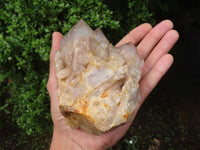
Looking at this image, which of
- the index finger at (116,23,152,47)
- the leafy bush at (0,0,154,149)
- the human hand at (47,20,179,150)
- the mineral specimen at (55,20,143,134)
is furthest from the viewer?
the index finger at (116,23,152,47)

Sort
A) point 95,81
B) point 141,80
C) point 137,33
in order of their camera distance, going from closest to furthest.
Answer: point 95,81
point 141,80
point 137,33

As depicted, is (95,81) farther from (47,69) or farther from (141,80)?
(47,69)

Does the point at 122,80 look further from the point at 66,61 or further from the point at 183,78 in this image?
the point at 183,78

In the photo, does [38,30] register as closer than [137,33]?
Yes

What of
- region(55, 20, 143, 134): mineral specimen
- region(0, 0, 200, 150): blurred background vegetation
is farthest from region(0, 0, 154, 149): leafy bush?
region(55, 20, 143, 134): mineral specimen

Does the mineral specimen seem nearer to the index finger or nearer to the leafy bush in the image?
the leafy bush

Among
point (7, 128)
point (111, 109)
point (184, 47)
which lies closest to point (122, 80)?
point (111, 109)

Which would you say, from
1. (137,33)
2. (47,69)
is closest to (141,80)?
(137,33)
